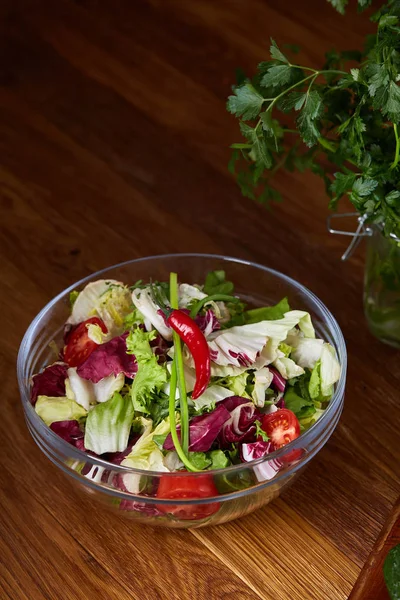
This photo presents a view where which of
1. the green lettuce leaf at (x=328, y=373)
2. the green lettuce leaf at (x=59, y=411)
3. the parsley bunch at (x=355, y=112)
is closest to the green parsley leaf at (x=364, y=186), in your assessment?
the parsley bunch at (x=355, y=112)

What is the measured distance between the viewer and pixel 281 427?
1136mm

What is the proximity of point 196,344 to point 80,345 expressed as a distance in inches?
7.9

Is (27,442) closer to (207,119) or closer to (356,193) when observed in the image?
(356,193)

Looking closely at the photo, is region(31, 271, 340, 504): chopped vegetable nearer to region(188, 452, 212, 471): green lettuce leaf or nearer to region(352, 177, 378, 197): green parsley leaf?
region(188, 452, 212, 471): green lettuce leaf

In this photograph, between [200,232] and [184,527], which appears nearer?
[184,527]

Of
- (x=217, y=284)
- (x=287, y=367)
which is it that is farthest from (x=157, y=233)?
(x=287, y=367)

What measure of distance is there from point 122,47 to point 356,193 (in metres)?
1.10

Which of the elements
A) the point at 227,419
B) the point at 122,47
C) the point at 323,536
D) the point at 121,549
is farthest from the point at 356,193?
the point at 122,47

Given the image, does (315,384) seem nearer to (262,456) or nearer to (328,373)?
(328,373)

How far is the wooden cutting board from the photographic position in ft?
3.59

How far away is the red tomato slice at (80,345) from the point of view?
1.25m

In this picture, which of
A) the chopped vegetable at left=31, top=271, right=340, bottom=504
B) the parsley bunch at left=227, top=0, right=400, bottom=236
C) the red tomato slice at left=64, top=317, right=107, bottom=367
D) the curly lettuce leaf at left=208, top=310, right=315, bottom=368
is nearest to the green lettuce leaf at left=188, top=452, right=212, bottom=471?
the chopped vegetable at left=31, top=271, right=340, bottom=504

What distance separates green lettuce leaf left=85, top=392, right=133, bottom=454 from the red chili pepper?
10 cm

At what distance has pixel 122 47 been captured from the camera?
2104 millimetres
